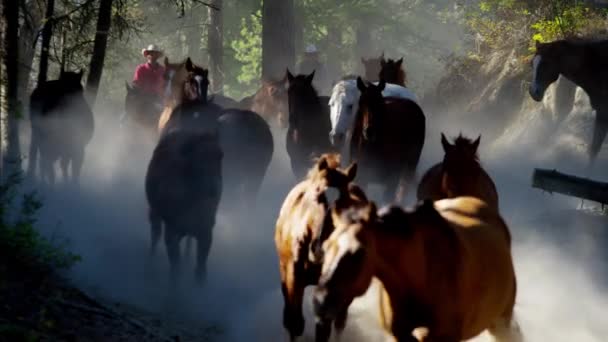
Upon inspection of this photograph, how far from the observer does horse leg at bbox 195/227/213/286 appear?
1176 centimetres

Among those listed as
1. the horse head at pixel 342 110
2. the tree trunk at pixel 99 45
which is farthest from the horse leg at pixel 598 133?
the tree trunk at pixel 99 45

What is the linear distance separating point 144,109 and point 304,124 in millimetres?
6072

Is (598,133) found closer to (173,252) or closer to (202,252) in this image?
(202,252)

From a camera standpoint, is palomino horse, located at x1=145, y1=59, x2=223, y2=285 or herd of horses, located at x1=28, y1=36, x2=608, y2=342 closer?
herd of horses, located at x1=28, y1=36, x2=608, y2=342

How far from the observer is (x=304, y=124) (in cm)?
1505

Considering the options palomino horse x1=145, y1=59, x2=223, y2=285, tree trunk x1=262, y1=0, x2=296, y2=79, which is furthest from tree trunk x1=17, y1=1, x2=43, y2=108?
palomino horse x1=145, y1=59, x2=223, y2=285

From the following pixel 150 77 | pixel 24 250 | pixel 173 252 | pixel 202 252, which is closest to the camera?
pixel 24 250

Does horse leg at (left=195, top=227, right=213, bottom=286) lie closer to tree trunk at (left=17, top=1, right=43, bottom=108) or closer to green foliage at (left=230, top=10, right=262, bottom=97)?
tree trunk at (left=17, top=1, right=43, bottom=108)

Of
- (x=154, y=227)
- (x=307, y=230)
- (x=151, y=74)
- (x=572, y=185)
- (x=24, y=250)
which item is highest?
(x=151, y=74)

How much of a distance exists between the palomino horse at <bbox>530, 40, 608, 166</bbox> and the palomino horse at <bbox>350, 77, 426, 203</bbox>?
4626 mm

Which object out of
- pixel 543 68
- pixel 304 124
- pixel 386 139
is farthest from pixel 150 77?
pixel 386 139

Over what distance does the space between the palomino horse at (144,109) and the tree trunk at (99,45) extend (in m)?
2.07

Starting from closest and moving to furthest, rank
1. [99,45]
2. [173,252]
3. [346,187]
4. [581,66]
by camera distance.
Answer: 1. [346,187]
2. [173,252]
3. [99,45]
4. [581,66]

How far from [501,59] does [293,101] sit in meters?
13.0
